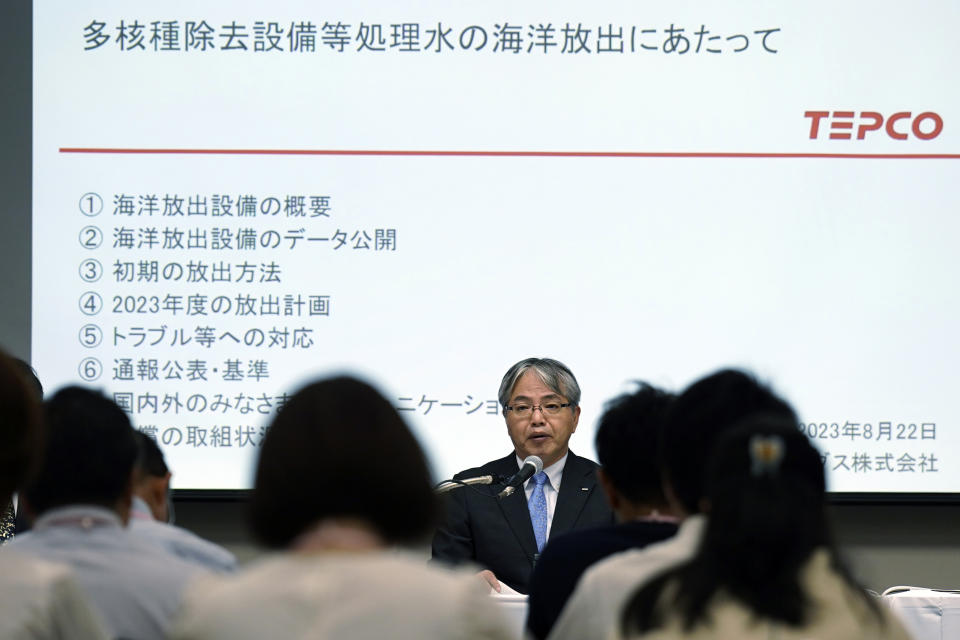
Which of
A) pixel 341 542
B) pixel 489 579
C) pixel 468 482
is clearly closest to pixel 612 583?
pixel 341 542

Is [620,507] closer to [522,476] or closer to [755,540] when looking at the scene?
[755,540]

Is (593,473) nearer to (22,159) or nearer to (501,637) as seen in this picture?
(22,159)

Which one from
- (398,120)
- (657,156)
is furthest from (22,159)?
(657,156)

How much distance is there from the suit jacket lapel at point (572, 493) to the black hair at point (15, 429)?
7.46ft

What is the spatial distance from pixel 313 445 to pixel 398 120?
9.94ft

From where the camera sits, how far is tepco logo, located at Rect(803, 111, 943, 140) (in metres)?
4.17

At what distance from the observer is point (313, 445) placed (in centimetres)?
129

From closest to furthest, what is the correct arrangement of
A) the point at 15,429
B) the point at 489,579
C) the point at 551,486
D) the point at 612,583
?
the point at 15,429 → the point at 612,583 → the point at 489,579 → the point at 551,486

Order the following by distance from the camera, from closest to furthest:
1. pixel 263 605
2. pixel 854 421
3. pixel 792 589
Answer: pixel 263 605 < pixel 792 589 < pixel 854 421

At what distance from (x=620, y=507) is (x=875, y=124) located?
8.64 ft

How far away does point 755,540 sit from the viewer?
4.39ft

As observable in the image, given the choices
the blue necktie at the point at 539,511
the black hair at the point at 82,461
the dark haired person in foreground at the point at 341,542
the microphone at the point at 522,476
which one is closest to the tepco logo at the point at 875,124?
the blue necktie at the point at 539,511

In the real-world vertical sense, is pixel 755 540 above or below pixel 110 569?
above

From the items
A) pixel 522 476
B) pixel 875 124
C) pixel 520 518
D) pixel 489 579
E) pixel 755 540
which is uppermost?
pixel 875 124
